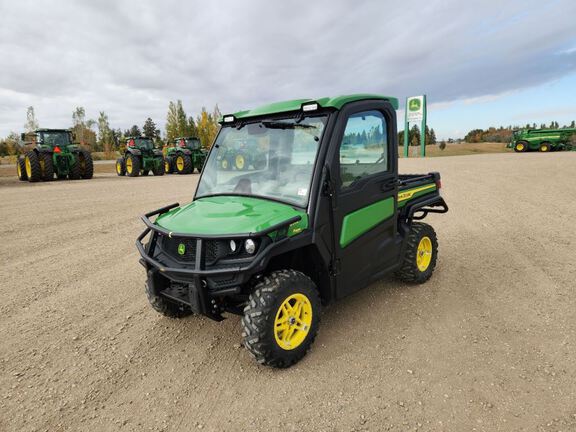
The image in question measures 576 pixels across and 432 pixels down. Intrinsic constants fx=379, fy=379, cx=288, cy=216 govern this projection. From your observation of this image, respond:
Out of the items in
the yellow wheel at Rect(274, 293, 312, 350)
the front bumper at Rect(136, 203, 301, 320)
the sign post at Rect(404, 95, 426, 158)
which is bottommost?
the yellow wheel at Rect(274, 293, 312, 350)

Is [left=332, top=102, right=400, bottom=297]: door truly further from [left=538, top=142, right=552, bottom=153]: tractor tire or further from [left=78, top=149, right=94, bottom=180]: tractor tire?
[left=538, top=142, right=552, bottom=153]: tractor tire

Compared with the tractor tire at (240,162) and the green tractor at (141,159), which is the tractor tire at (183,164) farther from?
the tractor tire at (240,162)

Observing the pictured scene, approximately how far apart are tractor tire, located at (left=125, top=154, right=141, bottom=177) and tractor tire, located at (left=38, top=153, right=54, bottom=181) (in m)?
4.00

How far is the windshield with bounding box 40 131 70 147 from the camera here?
17.5m

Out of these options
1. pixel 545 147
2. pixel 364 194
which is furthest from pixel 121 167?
pixel 545 147

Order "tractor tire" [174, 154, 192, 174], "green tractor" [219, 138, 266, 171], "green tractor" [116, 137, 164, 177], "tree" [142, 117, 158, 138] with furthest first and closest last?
"tree" [142, 117, 158, 138], "tractor tire" [174, 154, 192, 174], "green tractor" [116, 137, 164, 177], "green tractor" [219, 138, 266, 171]

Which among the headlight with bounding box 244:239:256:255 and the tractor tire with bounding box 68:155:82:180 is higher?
the tractor tire with bounding box 68:155:82:180

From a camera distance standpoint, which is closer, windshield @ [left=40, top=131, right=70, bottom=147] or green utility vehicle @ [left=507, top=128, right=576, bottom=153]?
windshield @ [left=40, top=131, right=70, bottom=147]

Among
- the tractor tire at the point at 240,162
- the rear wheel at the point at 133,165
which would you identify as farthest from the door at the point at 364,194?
the rear wheel at the point at 133,165

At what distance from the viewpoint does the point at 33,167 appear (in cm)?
1645

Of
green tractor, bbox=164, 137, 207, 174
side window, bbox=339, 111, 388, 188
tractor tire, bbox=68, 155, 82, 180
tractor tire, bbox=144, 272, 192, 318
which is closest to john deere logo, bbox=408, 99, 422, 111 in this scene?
green tractor, bbox=164, 137, 207, 174

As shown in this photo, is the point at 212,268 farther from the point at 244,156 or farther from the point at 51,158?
the point at 51,158

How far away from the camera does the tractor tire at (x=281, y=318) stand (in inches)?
108

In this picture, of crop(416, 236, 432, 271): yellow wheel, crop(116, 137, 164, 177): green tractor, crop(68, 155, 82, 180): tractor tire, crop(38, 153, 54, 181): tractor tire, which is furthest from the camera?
crop(116, 137, 164, 177): green tractor
